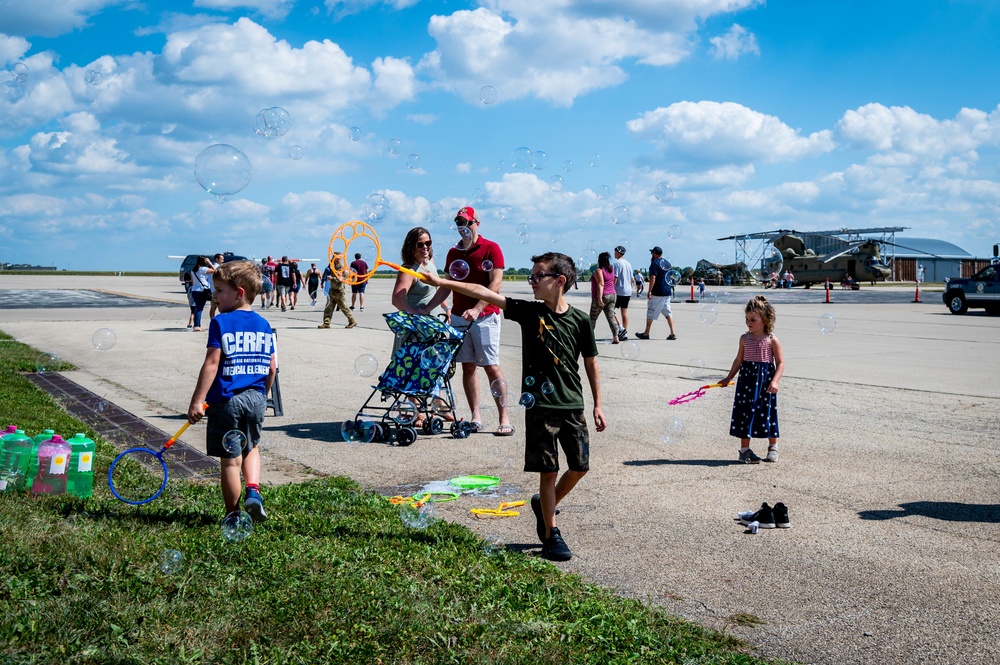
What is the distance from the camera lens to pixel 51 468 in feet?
18.1

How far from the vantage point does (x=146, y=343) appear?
17.2 metres

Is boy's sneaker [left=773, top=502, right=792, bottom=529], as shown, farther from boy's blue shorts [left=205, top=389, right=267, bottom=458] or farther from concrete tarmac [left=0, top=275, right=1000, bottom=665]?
boy's blue shorts [left=205, top=389, right=267, bottom=458]

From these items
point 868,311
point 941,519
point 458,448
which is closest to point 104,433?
point 458,448

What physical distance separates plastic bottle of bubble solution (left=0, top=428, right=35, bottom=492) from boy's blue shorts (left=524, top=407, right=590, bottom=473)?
3128 mm

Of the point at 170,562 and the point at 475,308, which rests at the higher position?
the point at 475,308

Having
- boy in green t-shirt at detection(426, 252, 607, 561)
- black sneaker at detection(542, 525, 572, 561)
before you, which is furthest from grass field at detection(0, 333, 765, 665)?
boy in green t-shirt at detection(426, 252, 607, 561)

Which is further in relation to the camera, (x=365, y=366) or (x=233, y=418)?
(x=365, y=366)

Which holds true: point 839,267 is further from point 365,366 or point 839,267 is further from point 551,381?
point 551,381

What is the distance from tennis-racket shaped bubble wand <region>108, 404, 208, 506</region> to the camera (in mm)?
5336

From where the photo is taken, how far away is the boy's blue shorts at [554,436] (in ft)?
16.2

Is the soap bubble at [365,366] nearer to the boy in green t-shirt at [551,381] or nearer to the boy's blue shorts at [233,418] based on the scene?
the boy's blue shorts at [233,418]

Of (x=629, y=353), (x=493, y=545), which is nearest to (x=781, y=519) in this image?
(x=493, y=545)

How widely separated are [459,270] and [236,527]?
12.4 ft

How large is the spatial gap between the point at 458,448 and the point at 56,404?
14.7 ft
